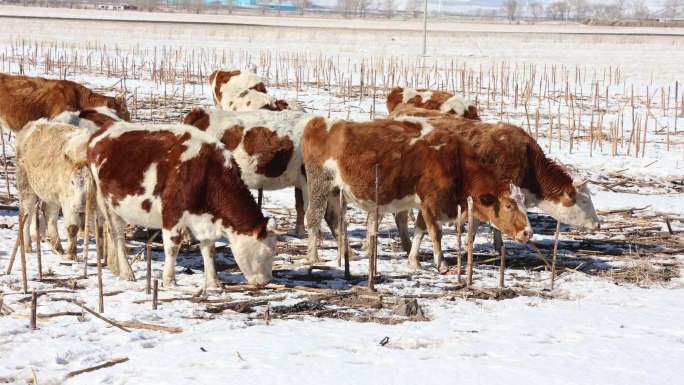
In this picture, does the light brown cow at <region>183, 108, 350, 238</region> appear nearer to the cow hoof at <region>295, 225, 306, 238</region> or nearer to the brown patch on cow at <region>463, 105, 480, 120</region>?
the cow hoof at <region>295, 225, 306, 238</region>

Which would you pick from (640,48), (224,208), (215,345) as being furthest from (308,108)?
(640,48)

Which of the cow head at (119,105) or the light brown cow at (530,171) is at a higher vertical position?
the cow head at (119,105)

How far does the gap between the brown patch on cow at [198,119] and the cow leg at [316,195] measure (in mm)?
1635

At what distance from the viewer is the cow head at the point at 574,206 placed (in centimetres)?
1189

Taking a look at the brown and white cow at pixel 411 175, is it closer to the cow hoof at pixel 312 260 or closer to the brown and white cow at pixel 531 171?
the cow hoof at pixel 312 260

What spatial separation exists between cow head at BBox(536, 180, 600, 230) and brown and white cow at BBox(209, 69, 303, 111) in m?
4.59

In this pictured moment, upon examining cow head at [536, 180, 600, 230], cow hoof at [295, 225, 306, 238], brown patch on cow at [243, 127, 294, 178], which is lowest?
cow hoof at [295, 225, 306, 238]

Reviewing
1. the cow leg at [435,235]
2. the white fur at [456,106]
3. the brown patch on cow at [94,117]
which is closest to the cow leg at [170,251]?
the cow leg at [435,235]

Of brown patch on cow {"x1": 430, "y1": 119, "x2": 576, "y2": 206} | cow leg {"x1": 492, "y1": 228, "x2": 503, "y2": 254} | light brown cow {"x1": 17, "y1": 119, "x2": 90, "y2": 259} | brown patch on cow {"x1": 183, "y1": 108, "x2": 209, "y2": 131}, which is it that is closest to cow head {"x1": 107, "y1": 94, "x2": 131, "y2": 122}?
brown patch on cow {"x1": 183, "y1": 108, "x2": 209, "y2": 131}

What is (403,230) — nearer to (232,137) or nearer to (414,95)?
(232,137)

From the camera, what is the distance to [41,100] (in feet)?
49.1

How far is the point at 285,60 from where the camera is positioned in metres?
39.3

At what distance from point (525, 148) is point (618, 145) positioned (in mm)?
8921

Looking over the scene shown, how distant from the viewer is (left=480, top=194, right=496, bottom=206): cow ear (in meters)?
10.5
